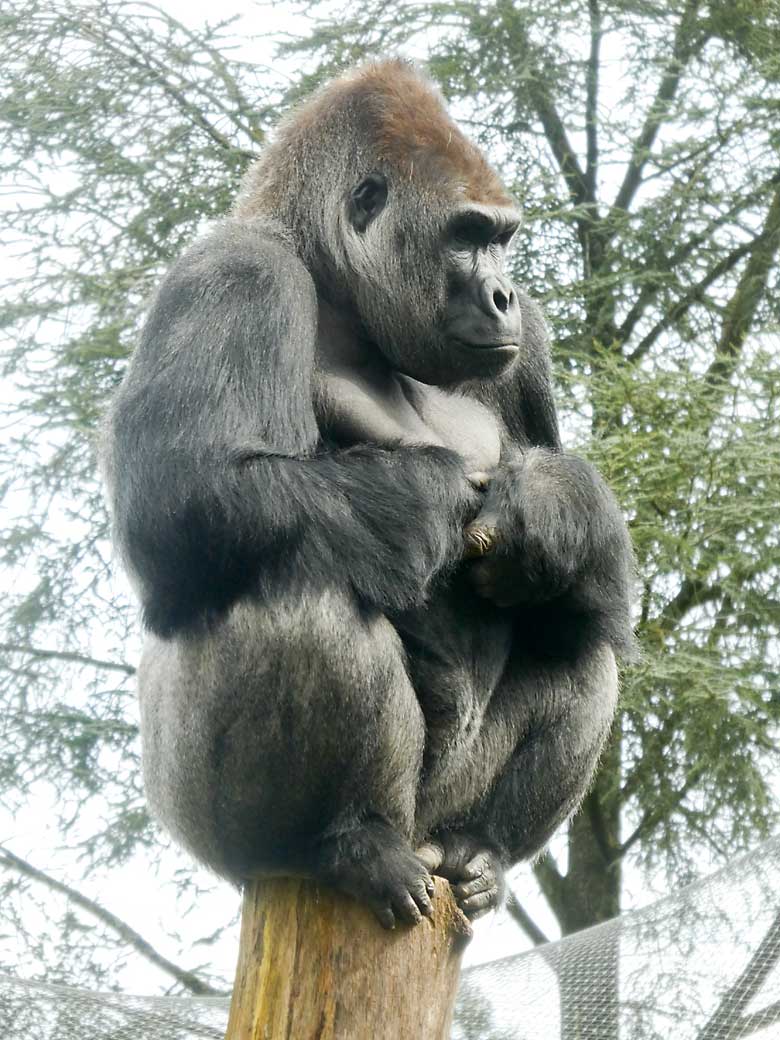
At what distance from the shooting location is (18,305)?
26.8 feet

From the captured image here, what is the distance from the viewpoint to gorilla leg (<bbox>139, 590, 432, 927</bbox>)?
2783 mm

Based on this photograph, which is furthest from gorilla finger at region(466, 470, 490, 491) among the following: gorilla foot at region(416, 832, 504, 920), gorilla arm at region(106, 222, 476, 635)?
gorilla foot at region(416, 832, 504, 920)

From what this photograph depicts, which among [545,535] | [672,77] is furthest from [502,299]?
[672,77]

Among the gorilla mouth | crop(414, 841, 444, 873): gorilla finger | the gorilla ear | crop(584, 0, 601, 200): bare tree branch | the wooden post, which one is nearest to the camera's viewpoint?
the wooden post

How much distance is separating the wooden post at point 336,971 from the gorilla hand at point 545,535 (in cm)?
63

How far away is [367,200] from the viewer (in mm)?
3322

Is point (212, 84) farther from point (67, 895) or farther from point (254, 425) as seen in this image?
point (254, 425)

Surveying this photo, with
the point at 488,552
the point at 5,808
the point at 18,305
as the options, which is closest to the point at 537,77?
the point at 18,305

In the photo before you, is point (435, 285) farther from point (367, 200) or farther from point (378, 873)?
point (378, 873)

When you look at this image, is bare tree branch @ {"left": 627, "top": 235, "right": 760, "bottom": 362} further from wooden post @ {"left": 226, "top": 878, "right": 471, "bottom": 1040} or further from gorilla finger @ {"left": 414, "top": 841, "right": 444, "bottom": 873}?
wooden post @ {"left": 226, "top": 878, "right": 471, "bottom": 1040}

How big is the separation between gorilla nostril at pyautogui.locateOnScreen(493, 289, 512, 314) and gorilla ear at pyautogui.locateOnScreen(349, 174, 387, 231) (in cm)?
35

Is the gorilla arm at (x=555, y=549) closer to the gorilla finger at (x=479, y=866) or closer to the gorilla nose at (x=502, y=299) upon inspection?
the gorilla nose at (x=502, y=299)

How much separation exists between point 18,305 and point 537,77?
137 inches

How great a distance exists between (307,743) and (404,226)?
118 centimetres
